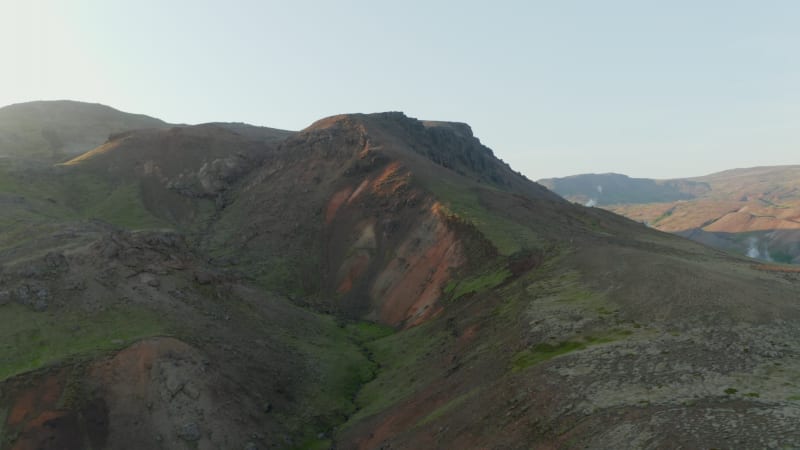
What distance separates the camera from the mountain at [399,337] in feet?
80.1

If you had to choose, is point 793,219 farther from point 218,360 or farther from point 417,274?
point 218,360

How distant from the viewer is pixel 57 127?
147125 mm

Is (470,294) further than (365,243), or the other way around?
(365,243)

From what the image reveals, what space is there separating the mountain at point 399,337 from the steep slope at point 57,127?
182 ft

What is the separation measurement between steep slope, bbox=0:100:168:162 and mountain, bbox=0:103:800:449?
182ft

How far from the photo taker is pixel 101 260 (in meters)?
43.4

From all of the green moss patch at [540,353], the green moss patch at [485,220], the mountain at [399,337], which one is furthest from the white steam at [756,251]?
the green moss patch at [540,353]

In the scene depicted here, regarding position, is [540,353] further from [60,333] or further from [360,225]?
[360,225]

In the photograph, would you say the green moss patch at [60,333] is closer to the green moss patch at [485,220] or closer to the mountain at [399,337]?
the mountain at [399,337]

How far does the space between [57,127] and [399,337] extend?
453 feet

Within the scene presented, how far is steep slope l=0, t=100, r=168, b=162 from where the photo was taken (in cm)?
12619

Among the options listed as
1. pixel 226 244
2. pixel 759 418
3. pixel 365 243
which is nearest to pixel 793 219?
pixel 365 243

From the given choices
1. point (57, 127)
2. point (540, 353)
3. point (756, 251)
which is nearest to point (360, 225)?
point (540, 353)

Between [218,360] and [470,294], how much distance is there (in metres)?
24.2
